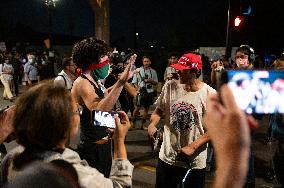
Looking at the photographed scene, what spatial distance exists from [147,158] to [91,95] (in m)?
3.96

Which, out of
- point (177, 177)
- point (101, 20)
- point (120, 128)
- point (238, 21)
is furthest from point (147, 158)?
point (238, 21)

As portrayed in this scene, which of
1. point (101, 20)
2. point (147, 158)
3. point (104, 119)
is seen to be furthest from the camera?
point (101, 20)

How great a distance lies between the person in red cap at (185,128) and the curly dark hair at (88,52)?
77cm

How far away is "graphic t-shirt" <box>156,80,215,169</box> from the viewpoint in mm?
3615

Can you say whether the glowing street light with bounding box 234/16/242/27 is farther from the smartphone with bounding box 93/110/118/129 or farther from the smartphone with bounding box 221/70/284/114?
the smartphone with bounding box 221/70/284/114

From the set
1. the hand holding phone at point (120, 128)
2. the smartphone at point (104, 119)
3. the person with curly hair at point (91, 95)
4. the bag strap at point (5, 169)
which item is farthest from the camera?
the person with curly hair at point (91, 95)

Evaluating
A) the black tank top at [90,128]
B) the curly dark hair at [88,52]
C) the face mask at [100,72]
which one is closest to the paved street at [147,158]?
the black tank top at [90,128]

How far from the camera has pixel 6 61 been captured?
15.5 m

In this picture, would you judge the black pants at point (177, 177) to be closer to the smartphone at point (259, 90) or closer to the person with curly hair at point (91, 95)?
the person with curly hair at point (91, 95)

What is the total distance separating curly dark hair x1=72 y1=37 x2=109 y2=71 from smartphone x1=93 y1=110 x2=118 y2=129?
2.98 feet

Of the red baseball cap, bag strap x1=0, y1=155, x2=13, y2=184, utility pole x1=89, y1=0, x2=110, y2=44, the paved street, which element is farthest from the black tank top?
utility pole x1=89, y1=0, x2=110, y2=44

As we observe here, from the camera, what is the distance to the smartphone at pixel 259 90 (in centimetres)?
164

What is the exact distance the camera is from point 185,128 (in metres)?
3.64

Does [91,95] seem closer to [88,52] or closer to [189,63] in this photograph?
[88,52]
